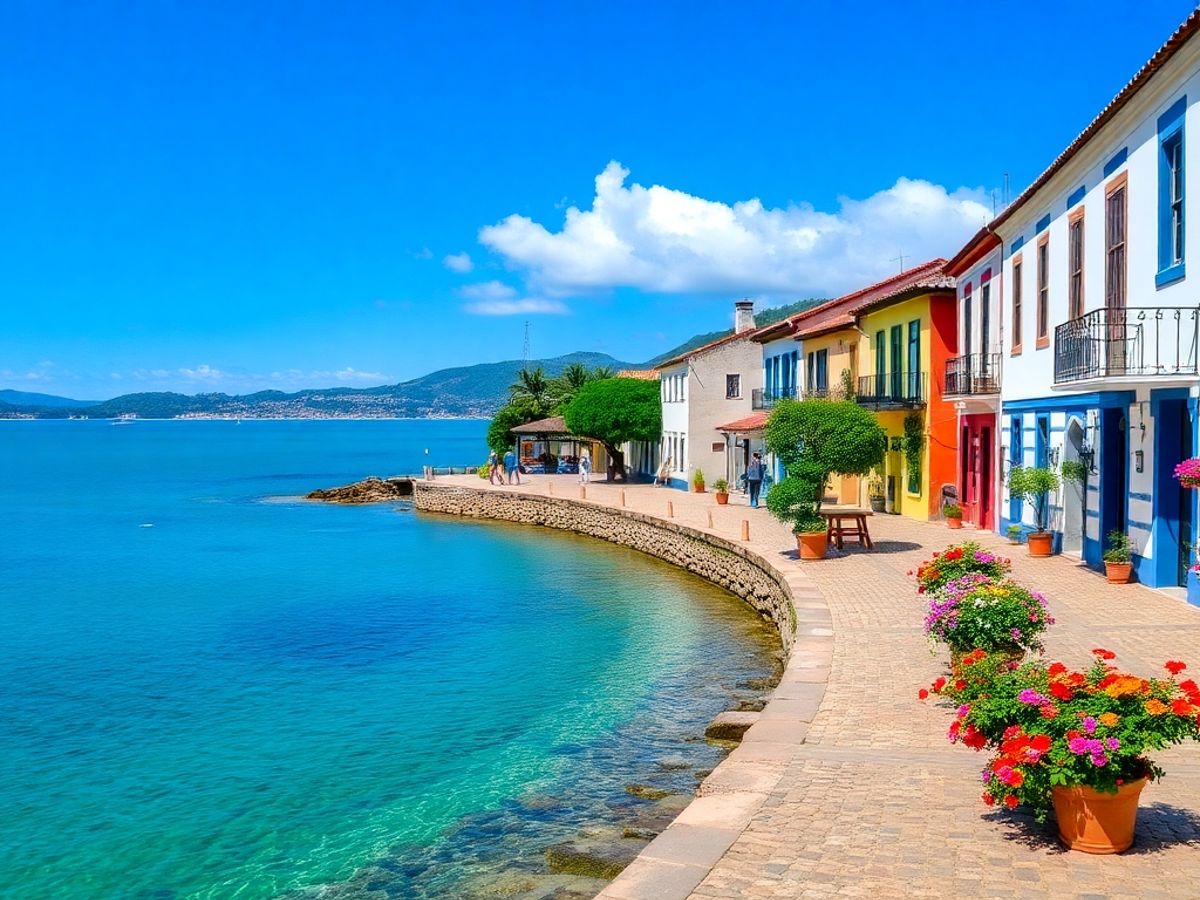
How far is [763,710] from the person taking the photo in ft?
35.9

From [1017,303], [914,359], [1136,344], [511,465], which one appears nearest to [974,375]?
[1017,303]

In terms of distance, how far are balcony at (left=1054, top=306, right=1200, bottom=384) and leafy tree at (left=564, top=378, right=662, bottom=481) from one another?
3393 cm

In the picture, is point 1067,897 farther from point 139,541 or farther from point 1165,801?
point 139,541

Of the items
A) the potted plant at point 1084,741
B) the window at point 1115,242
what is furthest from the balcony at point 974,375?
the potted plant at point 1084,741

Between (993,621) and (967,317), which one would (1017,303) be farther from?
(993,621)

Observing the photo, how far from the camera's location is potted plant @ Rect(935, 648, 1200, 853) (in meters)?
6.11

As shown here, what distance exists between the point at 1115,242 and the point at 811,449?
7.60 m

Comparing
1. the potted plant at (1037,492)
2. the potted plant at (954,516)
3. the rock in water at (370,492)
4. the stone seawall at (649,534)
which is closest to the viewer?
the potted plant at (1037,492)

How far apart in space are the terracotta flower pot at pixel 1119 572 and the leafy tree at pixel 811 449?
20.1 ft

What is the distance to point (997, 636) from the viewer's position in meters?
10.5

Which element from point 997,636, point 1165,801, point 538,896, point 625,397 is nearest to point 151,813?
point 538,896

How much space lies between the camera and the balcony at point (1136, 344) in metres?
13.9

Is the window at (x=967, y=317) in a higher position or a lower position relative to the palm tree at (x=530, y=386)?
lower

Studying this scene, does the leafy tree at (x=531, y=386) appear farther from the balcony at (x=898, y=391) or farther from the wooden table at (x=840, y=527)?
the wooden table at (x=840, y=527)
